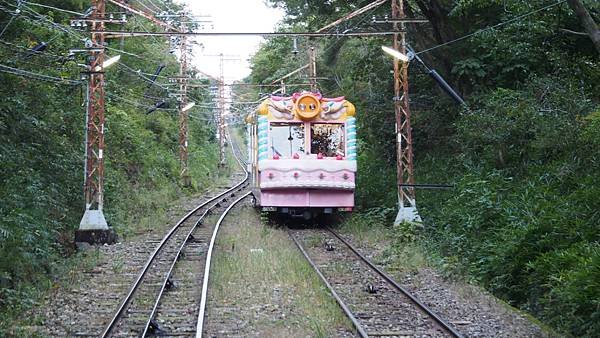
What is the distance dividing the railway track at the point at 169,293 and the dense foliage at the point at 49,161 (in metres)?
1.54

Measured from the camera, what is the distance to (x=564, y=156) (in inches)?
535

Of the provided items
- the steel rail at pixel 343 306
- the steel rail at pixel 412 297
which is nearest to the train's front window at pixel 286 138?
the steel rail at pixel 412 297

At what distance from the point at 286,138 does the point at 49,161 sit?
19.0ft

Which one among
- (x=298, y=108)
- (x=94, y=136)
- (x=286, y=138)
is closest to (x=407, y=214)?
(x=286, y=138)

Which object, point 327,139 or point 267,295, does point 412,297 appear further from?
point 327,139

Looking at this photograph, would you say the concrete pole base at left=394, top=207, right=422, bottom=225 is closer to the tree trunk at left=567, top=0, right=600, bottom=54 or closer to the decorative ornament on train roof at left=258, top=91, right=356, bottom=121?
the decorative ornament on train roof at left=258, top=91, right=356, bottom=121

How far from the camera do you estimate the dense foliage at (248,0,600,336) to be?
32.9 ft

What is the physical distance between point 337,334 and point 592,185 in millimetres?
5426

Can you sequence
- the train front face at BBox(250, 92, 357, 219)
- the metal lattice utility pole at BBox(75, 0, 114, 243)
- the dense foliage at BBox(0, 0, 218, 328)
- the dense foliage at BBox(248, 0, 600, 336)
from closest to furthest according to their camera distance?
1. the dense foliage at BBox(248, 0, 600, 336)
2. the dense foliage at BBox(0, 0, 218, 328)
3. the metal lattice utility pole at BBox(75, 0, 114, 243)
4. the train front face at BBox(250, 92, 357, 219)

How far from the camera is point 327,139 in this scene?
18.3 m

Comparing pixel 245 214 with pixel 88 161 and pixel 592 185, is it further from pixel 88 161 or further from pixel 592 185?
pixel 592 185

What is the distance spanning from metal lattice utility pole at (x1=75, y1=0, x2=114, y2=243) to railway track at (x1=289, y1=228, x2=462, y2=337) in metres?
4.68

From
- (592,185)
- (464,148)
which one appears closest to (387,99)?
(464,148)

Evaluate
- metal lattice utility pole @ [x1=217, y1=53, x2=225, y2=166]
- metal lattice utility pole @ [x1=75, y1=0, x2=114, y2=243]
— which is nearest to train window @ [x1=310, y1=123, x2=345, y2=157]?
metal lattice utility pole @ [x1=75, y1=0, x2=114, y2=243]
